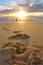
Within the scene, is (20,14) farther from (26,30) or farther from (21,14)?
(26,30)

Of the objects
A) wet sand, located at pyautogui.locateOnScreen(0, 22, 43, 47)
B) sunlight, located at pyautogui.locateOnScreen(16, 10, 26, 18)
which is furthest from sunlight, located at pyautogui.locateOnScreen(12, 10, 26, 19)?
wet sand, located at pyautogui.locateOnScreen(0, 22, 43, 47)

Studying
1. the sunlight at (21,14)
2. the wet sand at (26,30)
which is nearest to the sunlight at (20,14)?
the sunlight at (21,14)

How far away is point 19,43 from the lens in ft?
8.18

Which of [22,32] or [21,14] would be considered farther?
[21,14]

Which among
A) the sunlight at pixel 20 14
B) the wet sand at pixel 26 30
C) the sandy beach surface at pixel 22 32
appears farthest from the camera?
the sunlight at pixel 20 14

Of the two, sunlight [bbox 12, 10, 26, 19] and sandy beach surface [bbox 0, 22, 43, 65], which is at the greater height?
sunlight [bbox 12, 10, 26, 19]

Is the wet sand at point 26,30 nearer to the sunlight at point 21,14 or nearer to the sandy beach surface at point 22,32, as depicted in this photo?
the sandy beach surface at point 22,32

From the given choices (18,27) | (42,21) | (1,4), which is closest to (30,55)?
(18,27)

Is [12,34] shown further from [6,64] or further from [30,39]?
[6,64]

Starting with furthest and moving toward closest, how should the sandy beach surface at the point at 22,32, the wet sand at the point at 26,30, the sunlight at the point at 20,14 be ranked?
the sunlight at the point at 20,14 < the wet sand at the point at 26,30 < the sandy beach surface at the point at 22,32

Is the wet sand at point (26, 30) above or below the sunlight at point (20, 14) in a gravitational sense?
below

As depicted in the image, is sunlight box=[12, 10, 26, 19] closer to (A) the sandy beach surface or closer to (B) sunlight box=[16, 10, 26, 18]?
(B) sunlight box=[16, 10, 26, 18]

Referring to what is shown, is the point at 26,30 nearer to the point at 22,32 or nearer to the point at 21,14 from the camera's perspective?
the point at 22,32

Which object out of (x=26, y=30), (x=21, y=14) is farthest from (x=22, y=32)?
(x=21, y=14)
